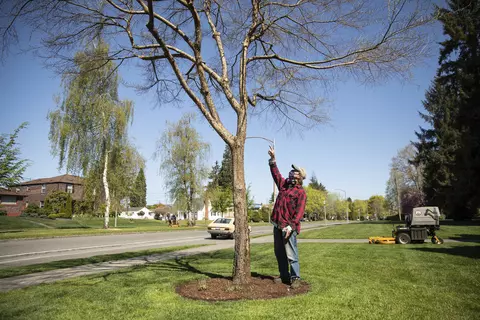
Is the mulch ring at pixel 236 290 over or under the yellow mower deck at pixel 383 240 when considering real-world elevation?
over

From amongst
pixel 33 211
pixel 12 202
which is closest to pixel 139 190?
pixel 33 211

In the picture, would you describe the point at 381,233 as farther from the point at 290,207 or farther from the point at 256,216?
the point at 256,216

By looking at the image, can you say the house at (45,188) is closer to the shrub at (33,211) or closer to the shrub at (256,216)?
the shrub at (33,211)

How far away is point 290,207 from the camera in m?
5.53

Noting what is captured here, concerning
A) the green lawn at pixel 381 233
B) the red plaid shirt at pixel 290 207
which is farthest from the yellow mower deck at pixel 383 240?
the red plaid shirt at pixel 290 207

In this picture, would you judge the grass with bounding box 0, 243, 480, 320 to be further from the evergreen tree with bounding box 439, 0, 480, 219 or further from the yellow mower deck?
the evergreen tree with bounding box 439, 0, 480, 219

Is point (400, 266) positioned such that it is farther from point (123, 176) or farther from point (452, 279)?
point (123, 176)

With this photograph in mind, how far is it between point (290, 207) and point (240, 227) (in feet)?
3.08

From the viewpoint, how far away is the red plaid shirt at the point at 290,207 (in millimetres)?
5449

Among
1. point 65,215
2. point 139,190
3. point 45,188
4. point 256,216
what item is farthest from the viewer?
point 256,216

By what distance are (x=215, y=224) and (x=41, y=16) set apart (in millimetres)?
17967

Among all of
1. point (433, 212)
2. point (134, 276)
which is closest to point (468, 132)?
point (433, 212)

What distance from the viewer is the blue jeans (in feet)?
18.0

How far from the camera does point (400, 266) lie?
7.61 m
